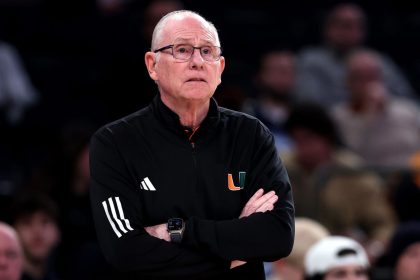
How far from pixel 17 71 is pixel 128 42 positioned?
108 cm

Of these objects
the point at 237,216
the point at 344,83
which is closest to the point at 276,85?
the point at 344,83

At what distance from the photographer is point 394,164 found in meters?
9.19

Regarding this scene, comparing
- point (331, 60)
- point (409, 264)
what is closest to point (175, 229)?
point (409, 264)

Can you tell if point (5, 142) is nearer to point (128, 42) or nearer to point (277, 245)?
point (128, 42)

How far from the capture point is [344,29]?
10109mm

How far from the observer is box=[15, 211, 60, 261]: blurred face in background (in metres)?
6.78

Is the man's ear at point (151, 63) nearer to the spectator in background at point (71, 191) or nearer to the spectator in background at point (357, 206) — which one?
the spectator in background at point (71, 191)

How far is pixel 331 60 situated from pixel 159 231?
6652 millimetres

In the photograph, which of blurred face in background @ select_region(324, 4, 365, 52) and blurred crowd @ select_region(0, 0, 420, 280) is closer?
blurred crowd @ select_region(0, 0, 420, 280)

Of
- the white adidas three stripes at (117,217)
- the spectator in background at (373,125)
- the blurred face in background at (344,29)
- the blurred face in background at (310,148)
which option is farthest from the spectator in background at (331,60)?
the white adidas three stripes at (117,217)

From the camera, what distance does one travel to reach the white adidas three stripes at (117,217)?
12.0ft

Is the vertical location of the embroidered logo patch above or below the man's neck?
below

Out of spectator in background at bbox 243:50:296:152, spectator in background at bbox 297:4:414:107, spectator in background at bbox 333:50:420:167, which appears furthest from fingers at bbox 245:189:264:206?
spectator in background at bbox 297:4:414:107

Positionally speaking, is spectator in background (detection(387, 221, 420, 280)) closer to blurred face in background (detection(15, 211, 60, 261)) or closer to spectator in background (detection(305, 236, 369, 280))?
spectator in background (detection(305, 236, 369, 280))
